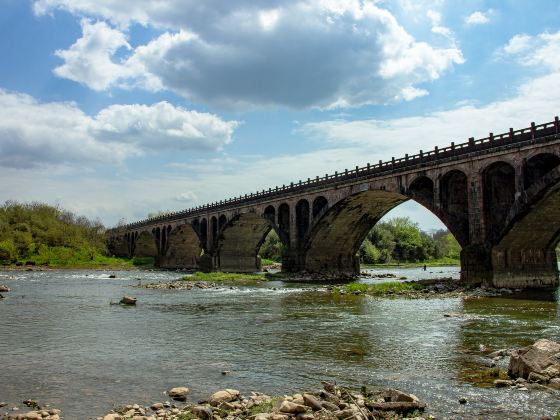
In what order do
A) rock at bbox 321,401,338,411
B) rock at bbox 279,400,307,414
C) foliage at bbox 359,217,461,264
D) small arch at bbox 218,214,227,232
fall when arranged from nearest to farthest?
1. rock at bbox 279,400,307,414
2. rock at bbox 321,401,338,411
3. small arch at bbox 218,214,227,232
4. foliage at bbox 359,217,461,264

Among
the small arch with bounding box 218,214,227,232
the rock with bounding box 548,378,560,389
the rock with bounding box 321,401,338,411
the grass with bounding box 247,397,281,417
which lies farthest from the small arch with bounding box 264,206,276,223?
the rock with bounding box 321,401,338,411

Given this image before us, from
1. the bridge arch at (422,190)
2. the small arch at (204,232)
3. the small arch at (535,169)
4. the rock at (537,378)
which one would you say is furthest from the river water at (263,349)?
the small arch at (204,232)

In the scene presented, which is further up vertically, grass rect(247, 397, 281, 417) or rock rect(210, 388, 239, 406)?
rock rect(210, 388, 239, 406)

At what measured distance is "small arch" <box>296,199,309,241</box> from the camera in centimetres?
6675

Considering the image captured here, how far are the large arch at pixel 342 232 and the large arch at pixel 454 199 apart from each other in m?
12.4

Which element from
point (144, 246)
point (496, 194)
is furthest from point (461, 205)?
point (144, 246)

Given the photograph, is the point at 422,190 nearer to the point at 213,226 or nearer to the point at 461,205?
the point at 461,205

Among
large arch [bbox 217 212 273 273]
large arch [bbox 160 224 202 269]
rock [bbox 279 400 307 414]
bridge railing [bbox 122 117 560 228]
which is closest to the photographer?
rock [bbox 279 400 307 414]

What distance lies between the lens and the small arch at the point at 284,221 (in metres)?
69.1

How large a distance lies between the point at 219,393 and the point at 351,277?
187 feet

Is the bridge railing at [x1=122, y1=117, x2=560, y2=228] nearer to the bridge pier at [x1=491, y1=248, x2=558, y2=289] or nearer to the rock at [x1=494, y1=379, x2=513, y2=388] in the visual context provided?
the bridge pier at [x1=491, y1=248, x2=558, y2=289]

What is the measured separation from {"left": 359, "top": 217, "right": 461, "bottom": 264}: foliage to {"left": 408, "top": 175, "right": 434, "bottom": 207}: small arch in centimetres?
7118

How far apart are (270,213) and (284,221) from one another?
13.1 feet

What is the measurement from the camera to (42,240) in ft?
340
